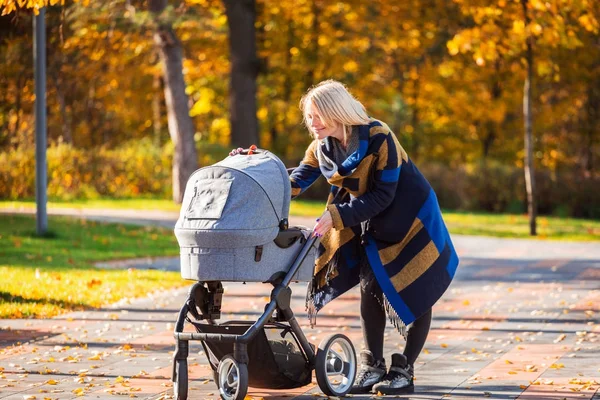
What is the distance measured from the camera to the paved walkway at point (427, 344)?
575 cm

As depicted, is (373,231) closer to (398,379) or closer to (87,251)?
(398,379)

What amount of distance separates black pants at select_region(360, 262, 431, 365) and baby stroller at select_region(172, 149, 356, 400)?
0.72ft

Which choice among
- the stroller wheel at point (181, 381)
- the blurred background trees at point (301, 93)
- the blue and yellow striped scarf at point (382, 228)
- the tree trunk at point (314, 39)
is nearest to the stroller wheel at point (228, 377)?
the stroller wheel at point (181, 381)

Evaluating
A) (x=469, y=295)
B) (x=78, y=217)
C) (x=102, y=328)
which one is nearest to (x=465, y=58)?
(x=78, y=217)

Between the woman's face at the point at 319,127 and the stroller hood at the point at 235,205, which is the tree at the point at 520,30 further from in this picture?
the stroller hood at the point at 235,205

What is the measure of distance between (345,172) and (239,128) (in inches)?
744

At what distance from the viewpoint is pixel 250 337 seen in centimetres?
507

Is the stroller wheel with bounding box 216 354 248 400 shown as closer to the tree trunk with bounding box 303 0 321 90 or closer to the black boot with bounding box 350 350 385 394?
the black boot with bounding box 350 350 385 394

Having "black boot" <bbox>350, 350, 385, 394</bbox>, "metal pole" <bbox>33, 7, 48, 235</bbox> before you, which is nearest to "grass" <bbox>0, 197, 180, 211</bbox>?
"metal pole" <bbox>33, 7, 48, 235</bbox>

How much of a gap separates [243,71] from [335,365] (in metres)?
18.8

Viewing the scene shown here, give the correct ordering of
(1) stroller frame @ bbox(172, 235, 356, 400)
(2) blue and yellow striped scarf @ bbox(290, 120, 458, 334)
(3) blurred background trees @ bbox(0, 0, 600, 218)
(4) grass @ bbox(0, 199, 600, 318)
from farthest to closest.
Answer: (3) blurred background trees @ bbox(0, 0, 600, 218)
(4) grass @ bbox(0, 199, 600, 318)
(2) blue and yellow striped scarf @ bbox(290, 120, 458, 334)
(1) stroller frame @ bbox(172, 235, 356, 400)

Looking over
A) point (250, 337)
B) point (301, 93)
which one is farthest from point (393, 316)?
point (301, 93)

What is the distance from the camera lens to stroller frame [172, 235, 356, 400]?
508 centimetres

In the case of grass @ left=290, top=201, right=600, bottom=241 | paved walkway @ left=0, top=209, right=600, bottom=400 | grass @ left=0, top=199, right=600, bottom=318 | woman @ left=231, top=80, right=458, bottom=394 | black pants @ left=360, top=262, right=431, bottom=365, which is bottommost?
grass @ left=290, top=201, right=600, bottom=241
